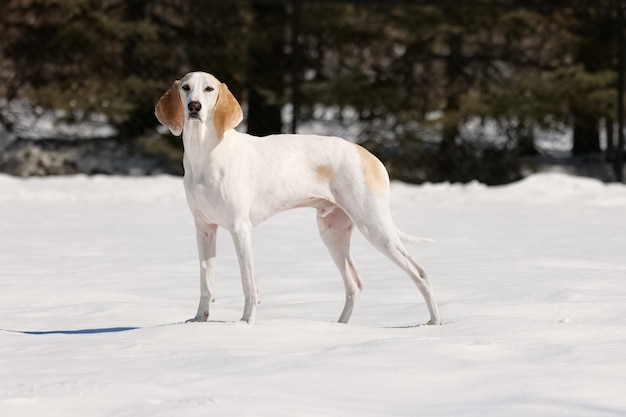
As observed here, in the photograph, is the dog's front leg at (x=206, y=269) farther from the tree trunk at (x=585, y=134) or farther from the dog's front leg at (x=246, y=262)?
the tree trunk at (x=585, y=134)

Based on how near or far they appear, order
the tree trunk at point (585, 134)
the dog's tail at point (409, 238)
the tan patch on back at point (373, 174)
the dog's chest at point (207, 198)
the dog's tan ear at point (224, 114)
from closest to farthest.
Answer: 1. the dog's chest at point (207, 198)
2. the dog's tan ear at point (224, 114)
3. the tan patch on back at point (373, 174)
4. the dog's tail at point (409, 238)
5. the tree trunk at point (585, 134)

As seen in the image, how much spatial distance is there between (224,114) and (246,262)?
2.30 feet

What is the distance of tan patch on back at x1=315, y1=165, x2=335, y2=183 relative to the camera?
19.4 ft

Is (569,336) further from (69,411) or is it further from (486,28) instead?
(486,28)

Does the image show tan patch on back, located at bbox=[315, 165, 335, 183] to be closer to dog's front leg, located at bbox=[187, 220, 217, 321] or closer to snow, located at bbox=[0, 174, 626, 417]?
dog's front leg, located at bbox=[187, 220, 217, 321]

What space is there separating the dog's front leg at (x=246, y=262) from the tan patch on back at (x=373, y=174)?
2.05 ft

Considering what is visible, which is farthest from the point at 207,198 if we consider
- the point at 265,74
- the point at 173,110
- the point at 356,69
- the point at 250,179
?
the point at 356,69

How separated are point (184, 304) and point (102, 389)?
8.95ft

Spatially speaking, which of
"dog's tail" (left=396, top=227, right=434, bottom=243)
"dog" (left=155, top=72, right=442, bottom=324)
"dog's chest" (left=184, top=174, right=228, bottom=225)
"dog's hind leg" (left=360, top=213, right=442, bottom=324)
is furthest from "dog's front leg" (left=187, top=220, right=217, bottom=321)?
"dog's tail" (left=396, top=227, right=434, bottom=243)

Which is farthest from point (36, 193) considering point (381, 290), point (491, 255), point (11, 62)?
point (381, 290)

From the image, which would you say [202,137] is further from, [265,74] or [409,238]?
[265,74]

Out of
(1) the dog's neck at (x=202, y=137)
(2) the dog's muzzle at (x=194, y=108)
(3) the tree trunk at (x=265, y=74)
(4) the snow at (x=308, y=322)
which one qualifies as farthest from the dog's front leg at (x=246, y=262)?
(3) the tree trunk at (x=265, y=74)

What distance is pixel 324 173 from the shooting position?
5922mm

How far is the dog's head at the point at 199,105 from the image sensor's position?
575 cm
